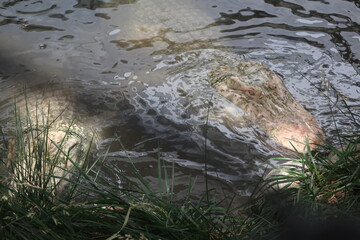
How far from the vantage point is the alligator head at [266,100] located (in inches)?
187

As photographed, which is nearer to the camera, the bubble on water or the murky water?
the murky water

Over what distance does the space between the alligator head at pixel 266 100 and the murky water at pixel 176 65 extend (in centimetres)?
12

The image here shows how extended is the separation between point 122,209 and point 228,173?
71.0 inches

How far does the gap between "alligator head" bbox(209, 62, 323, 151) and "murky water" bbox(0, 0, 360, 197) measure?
0.12 m

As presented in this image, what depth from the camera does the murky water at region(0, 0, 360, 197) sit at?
4.52 metres

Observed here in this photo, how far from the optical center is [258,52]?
20.8ft

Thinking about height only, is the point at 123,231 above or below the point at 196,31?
above

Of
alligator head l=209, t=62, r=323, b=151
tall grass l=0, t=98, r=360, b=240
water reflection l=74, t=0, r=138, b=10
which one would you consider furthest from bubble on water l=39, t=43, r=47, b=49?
tall grass l=0, t=98, r=360, b=240

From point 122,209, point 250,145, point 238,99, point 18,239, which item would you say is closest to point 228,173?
point 250,145

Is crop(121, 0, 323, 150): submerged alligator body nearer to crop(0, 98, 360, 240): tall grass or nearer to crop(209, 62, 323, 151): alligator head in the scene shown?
crop(209, 62, 323, 151): alligator head

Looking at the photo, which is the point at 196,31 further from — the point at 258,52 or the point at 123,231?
the point at 123,231

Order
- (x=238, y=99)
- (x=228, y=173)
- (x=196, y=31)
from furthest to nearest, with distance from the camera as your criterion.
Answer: (x=196, y=31), (x=238, y=99), (x=228, y=173)

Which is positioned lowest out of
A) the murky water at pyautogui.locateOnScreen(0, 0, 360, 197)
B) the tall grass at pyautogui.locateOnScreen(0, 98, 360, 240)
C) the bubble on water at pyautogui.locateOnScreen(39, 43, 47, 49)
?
the bubble on water at pyautogui.locateOnScreen(39, 43, 47, 49)

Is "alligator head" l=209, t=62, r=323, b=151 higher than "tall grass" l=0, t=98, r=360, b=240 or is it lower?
lower
